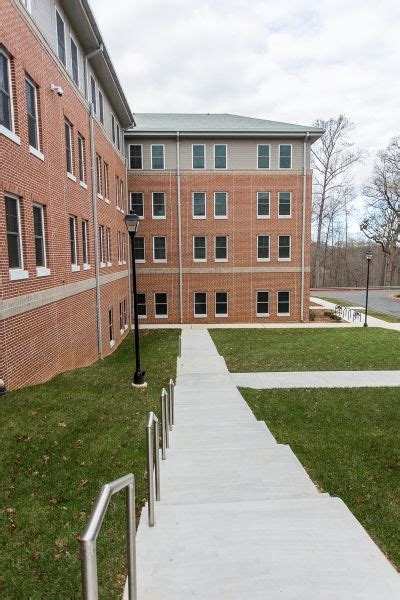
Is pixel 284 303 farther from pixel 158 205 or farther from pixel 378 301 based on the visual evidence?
pixel 378 301

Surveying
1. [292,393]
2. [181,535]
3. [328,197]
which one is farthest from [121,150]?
[328,197]

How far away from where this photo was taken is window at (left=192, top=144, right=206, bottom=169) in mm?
25938

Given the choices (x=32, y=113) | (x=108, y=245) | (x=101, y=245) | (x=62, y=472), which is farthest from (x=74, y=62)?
(x=62, y=472)

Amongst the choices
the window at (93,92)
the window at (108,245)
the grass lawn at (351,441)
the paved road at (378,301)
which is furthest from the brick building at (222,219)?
the grass lawn at (351,441)

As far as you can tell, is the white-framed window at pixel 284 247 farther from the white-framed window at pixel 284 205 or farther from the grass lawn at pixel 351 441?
the grass lawn at pixel 351 441

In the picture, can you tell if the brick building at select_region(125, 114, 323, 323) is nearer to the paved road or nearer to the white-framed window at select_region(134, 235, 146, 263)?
the white-framed window at select_region(134, 235, 146, 263)

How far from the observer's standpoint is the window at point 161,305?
2728cm

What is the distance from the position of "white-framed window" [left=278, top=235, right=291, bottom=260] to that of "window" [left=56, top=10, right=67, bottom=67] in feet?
58.9

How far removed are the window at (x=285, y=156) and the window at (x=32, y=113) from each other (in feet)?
62.7

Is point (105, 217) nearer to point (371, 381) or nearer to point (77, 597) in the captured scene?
point (371, 381)

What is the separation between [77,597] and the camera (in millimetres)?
3016

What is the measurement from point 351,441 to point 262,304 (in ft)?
67.5

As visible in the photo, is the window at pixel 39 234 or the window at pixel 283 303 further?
the window at pixel 283 303

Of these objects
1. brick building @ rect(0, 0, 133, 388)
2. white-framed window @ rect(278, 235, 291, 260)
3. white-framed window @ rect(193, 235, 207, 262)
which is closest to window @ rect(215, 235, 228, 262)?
white-framed window @ rect(193, 235, 207, 262)
